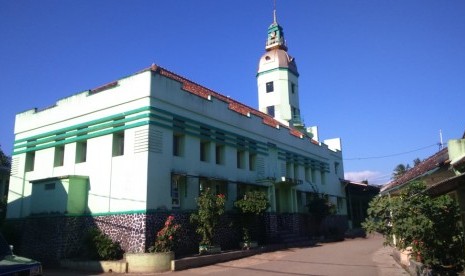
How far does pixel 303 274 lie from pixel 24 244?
12.9 metres

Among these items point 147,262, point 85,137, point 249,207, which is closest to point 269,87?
point 249,207

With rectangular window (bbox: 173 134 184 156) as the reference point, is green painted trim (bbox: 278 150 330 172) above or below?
above

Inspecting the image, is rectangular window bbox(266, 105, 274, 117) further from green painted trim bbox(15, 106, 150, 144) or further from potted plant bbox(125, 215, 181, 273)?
potted plant bbox(125, 215, 181, 273)

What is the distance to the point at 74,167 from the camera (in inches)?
736

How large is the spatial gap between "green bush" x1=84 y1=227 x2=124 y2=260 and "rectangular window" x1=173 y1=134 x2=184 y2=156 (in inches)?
187

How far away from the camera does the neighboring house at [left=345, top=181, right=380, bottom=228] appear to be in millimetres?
37062

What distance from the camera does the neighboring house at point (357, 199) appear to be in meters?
37.1

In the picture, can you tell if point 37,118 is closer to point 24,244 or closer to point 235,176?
point 24,244

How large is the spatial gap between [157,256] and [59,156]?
896 cm

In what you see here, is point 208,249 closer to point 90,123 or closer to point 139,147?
point 139,147

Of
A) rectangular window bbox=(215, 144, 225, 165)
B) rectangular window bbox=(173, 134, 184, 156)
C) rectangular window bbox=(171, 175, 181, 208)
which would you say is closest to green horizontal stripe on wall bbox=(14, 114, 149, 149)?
rectangular window bbox=(173, 134, 184, 156)

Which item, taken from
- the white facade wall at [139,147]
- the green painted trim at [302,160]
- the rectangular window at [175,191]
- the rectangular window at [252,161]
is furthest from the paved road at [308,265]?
the green painted trim at [302,160]

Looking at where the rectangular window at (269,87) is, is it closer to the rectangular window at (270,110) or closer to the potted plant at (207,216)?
the rectangular window at (270,110)

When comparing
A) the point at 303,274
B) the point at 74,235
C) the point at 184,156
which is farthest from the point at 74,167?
the point at 303,274
